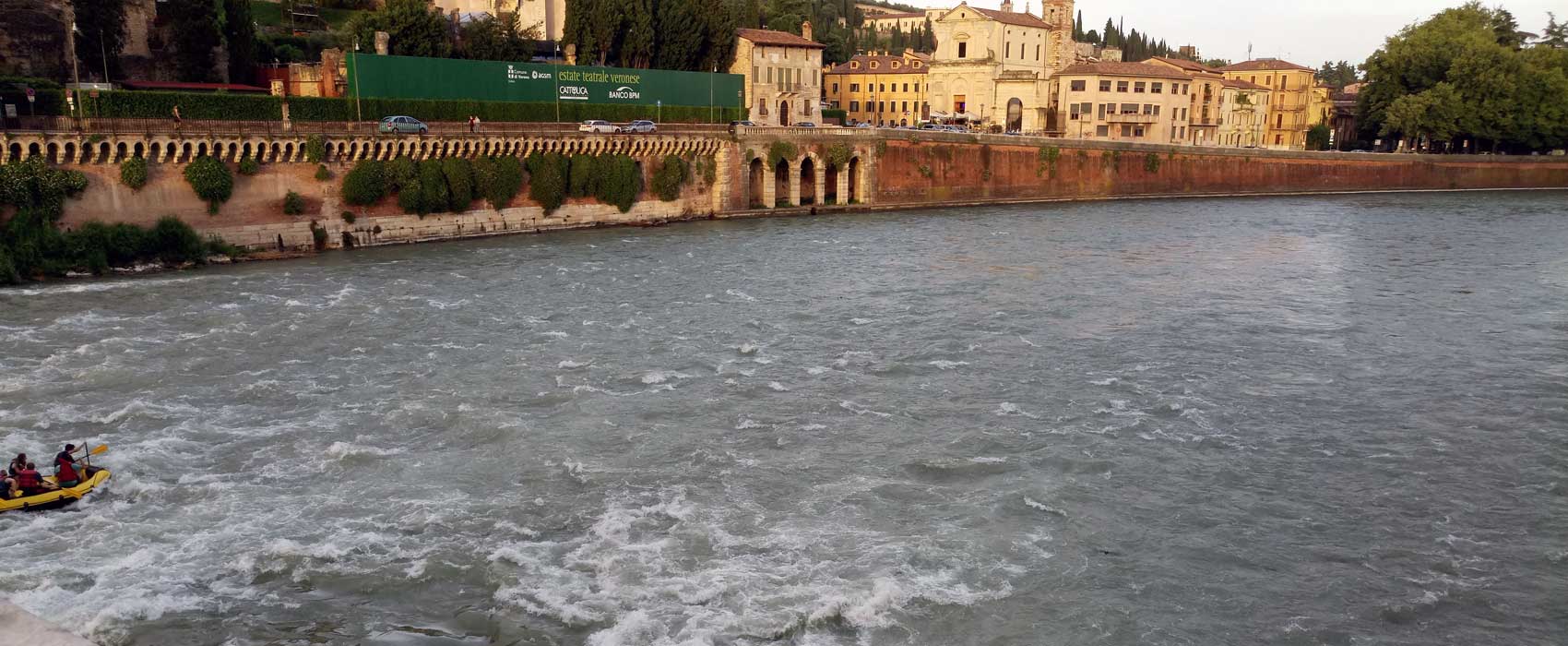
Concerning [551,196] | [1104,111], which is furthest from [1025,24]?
[551,196]

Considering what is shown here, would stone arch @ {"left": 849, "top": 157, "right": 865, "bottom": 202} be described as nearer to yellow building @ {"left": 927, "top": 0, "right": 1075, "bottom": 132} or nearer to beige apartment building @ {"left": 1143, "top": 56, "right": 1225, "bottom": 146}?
yellow building @ {"left": 927, "top": 0, "right": 1075, "bottom": 132}

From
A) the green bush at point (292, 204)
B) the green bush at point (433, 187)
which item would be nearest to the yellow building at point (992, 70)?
the green bush at point (433, 187)

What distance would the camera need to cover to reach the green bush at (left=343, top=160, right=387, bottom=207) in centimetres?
4619

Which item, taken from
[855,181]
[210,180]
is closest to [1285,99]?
[855,181]

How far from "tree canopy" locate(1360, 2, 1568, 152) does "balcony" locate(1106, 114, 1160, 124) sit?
65.4 ft

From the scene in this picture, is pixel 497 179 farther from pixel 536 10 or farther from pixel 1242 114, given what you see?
pixel 1242 114

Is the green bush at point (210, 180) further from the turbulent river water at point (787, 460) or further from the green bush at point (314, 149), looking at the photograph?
the turbulent river water at point (787, 460)

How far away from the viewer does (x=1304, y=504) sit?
19531 mm

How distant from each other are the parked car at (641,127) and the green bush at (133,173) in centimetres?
2259

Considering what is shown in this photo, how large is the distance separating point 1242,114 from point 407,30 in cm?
8418

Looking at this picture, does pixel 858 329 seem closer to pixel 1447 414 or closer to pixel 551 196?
pixel 1447 414

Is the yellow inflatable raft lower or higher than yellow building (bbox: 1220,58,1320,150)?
lower

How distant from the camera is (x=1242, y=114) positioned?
112 metres

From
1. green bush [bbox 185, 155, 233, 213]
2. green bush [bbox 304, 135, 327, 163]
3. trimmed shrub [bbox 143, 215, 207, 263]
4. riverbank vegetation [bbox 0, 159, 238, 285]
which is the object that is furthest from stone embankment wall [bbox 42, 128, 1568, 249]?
trimmed shrub [bbox 143, 215, 207, 263]
